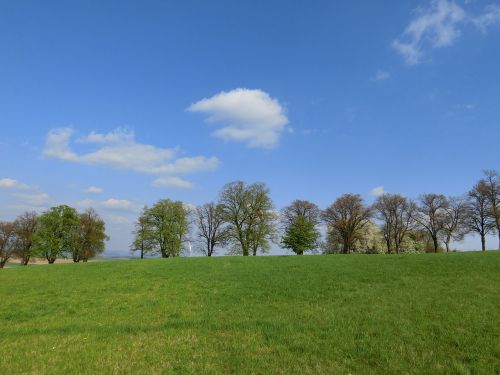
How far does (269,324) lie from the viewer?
12.7 metres

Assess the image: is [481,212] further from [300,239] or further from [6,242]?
[6,242]

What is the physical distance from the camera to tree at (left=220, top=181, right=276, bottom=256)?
73.1 metres

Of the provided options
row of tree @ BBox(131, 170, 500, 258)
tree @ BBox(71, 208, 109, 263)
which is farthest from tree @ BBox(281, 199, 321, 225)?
tree @ BBox(71, 208, 109, 263)

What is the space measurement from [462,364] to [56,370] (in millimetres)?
10046

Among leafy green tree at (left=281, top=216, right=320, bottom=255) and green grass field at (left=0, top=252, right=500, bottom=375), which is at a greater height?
leafy green tree at (left=281, top=216, right=320, bottom=255)

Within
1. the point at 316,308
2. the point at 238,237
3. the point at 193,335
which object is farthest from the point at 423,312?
the point at 238,237

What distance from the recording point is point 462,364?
877 centimetres

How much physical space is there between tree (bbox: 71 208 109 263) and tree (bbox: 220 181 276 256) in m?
30.3

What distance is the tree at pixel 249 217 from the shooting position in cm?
7306

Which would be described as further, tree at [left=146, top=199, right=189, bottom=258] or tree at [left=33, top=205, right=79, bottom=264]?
tree at [left=146, top=199, right=189, bottom=258]

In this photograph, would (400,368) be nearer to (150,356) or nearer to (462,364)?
(462,364)

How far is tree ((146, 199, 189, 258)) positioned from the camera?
77.1 metres

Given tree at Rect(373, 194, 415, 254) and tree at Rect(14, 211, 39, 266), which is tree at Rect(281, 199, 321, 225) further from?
tree at Rect(14, 211, 39, 266)

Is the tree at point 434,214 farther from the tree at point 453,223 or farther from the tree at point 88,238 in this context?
the tree at point 88,238
